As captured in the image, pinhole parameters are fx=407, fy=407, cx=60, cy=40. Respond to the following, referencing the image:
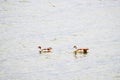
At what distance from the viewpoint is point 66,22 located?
22609 millimetres

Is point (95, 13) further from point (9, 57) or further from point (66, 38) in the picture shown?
point (9, 57)

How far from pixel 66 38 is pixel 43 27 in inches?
96.1

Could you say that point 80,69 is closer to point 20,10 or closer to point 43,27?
point 43,27

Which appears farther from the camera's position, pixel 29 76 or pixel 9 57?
pixel 9 57

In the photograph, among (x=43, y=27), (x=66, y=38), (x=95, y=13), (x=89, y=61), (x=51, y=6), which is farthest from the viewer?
(x=51, y=6)

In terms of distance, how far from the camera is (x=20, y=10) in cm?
2455

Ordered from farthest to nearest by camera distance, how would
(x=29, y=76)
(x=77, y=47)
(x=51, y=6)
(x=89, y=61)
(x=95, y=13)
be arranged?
(x=51, y=6)
(x=95, y=13)
(x=77, y=47)
(x=89, y=61)
(x=29, y=76)

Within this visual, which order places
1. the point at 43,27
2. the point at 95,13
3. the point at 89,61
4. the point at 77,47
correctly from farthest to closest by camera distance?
1. the point at 95,13
2. the point at 43,27
3. the point at 77,47
4. the point at 89,61

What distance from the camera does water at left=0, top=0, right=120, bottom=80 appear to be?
50.8ft

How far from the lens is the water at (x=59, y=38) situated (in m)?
15.5

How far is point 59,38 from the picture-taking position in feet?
64.2

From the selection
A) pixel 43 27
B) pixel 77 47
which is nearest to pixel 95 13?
pixel 43 27

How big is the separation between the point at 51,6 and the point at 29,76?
1123cm

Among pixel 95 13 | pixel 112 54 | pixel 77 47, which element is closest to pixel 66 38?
pixel 77 47
